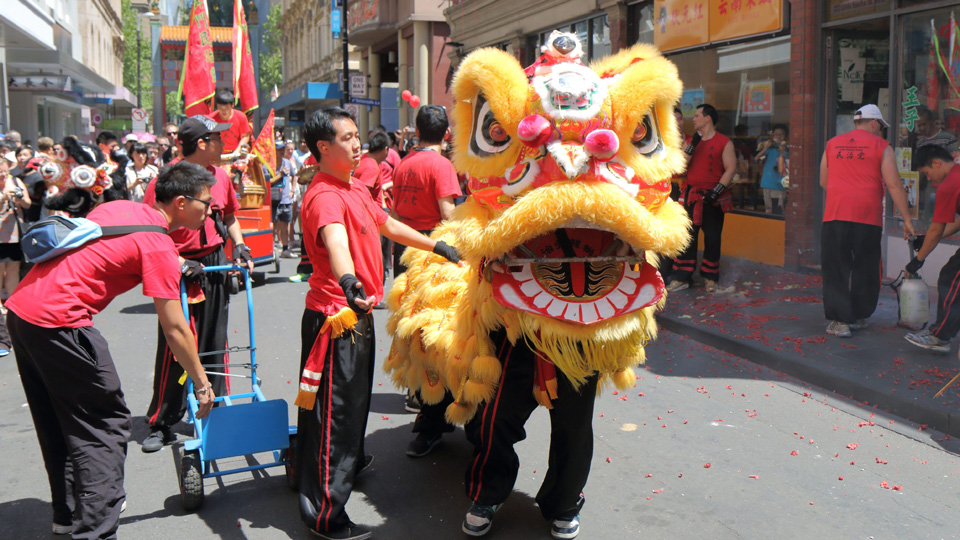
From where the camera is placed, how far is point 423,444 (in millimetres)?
5164

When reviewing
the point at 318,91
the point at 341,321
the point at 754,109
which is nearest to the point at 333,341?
the point at 341,321

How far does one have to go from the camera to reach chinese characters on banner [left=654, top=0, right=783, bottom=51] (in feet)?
36.9

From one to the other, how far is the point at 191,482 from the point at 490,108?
2443 millimetres

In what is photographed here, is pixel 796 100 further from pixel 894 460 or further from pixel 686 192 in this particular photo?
pixel 894 460

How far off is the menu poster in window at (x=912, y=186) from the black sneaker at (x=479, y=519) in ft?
24.6

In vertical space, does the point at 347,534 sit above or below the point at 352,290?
below

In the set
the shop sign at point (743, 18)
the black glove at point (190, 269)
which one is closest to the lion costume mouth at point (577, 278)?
the black glove at point (190, 269)

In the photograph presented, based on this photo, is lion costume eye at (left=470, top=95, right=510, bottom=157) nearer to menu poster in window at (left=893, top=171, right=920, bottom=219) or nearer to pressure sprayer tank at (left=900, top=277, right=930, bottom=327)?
pressure sprayer tank at (left=900, top=277, right=930, bottom=327)

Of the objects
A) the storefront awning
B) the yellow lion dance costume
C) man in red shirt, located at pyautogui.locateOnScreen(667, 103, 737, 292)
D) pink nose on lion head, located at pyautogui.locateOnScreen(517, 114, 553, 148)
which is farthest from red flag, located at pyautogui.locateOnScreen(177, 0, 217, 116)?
the storefront awning

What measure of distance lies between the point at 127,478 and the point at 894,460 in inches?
179

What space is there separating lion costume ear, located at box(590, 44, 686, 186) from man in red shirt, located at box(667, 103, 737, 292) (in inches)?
254

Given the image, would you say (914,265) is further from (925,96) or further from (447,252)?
(447,252)

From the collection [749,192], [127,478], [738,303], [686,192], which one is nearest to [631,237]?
[127,478]

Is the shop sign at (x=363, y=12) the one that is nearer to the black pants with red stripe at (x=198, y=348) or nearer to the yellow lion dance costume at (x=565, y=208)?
the black pants with red stripe at (x=198, y=348)
